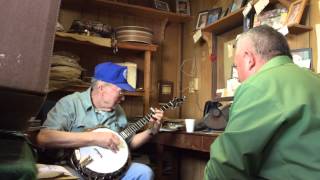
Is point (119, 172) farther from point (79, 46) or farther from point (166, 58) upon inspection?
point (166, 58)

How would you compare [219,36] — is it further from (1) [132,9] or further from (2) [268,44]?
(2) [268,44]

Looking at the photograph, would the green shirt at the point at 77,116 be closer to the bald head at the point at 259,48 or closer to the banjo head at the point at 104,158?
the banjo head at the point at 104,158

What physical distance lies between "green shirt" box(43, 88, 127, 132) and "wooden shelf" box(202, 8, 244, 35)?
110 cm

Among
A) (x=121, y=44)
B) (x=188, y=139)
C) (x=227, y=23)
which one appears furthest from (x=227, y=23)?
(x=188, y=139)

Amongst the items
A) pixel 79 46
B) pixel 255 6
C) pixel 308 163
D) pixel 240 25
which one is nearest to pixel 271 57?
pixel 308 163

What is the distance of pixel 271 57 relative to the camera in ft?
4.20

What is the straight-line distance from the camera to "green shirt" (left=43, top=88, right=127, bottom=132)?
2.02m

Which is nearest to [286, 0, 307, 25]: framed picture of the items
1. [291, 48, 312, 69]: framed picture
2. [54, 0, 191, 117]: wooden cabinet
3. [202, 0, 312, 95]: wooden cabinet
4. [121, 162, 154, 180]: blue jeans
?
[291, 48, 312, 69]: framed picture

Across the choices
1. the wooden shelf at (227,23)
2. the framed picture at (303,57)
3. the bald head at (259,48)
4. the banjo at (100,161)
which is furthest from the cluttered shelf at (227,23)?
the banjo at (100,161)

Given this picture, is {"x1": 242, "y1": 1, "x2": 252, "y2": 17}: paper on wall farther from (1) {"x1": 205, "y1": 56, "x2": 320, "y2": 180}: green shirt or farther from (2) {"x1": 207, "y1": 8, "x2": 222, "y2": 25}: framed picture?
(1) {"x1": 205, "y1": 56, "x2": 320, "y2": 180}: green shirt

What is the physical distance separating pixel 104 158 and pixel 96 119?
28 centimetres

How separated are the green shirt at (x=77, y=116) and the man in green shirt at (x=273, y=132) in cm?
116

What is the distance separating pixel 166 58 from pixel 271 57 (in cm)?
216

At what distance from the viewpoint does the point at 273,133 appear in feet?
3.29
